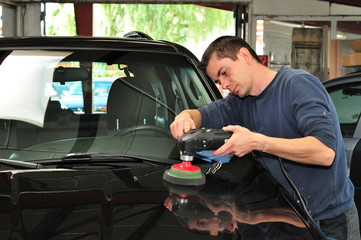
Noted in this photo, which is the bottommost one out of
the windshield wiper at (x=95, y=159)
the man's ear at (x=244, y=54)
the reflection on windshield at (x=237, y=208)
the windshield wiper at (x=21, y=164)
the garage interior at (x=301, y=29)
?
the reflection on windshield at (x=237, y=208)

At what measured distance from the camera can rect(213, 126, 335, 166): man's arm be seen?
169cm

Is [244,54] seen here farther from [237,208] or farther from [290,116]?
[237,208]

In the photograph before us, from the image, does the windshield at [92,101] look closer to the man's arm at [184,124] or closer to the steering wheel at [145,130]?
the steering wheel at [145,130]

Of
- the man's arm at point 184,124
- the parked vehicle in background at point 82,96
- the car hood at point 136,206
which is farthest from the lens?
the parked vehicle in background at point 82,96

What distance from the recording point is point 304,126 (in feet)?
5.70

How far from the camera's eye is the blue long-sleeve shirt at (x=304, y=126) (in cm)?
181

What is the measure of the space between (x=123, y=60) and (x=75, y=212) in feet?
3.82

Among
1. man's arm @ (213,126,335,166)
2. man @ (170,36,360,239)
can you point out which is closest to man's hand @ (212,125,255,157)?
man's arm @ (213,126,335,166)

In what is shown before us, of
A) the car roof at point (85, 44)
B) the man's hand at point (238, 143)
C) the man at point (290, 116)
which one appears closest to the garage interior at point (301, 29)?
the car roof at point (85, 44)

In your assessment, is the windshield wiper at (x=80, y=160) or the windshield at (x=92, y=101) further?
the windshield at (x=92, y=101)

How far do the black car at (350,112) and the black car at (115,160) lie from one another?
1.56 metres

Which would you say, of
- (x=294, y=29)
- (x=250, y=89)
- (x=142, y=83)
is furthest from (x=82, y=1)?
(x=250, y=89)

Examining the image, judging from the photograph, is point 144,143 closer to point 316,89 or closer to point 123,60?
point 123,60

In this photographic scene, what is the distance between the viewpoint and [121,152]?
A: 2.23 m
